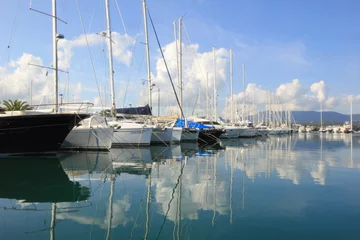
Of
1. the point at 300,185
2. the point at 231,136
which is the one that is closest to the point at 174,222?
the point at 300,185

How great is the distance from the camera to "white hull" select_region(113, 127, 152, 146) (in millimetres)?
26812

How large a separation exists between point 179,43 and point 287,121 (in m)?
86.3

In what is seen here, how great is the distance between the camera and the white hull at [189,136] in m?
35.1

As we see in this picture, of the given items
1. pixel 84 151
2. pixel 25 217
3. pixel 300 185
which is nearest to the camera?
pixel 25 217

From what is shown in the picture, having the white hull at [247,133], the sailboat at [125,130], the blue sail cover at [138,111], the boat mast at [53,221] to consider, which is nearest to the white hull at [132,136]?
the sailboat at [125,130]

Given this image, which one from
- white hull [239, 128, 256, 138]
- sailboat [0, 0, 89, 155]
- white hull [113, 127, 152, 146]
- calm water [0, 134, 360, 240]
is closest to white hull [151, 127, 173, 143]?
white hull [113, 127, 152, 146]

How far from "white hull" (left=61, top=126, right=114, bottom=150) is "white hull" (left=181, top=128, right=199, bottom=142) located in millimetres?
12522

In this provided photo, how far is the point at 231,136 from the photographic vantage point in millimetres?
50062

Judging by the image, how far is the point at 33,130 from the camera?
18688mm

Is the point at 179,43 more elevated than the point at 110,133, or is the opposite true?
the point at 179,43

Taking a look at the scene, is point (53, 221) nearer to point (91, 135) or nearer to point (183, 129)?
point (91, 135)

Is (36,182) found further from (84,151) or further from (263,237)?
(84,151)

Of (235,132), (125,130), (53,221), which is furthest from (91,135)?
(235,132)

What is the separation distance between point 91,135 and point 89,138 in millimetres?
311
